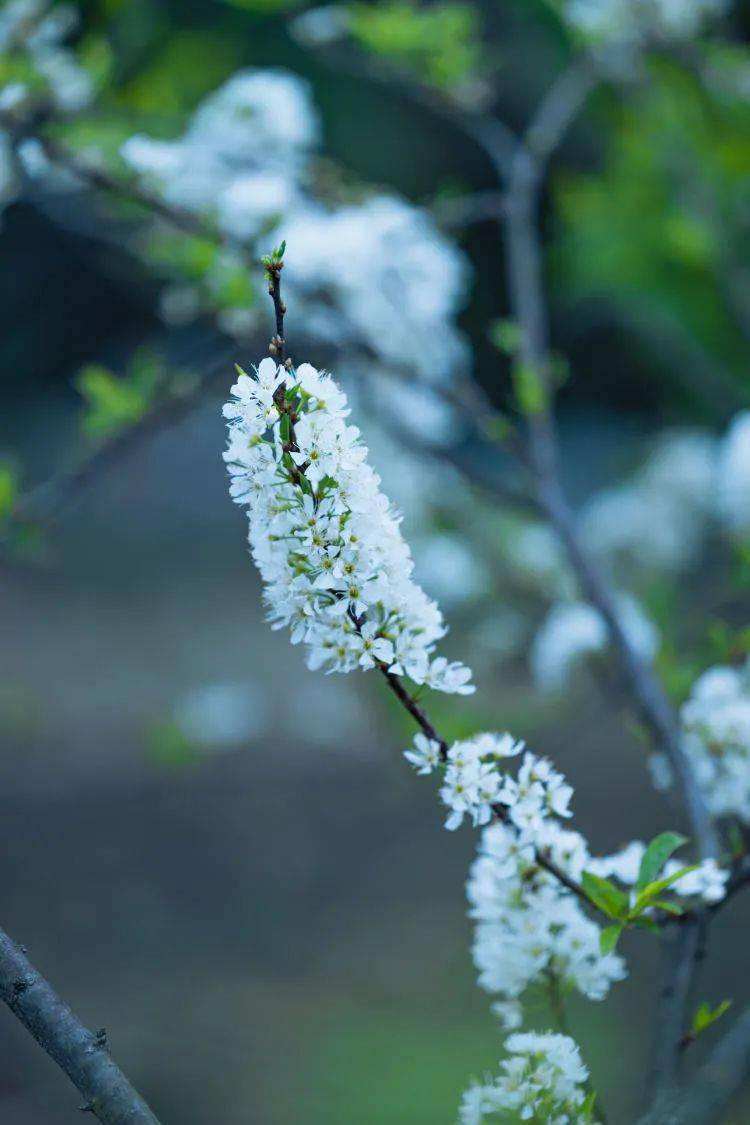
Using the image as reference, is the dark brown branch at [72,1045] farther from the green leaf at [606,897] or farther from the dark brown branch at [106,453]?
the dark brown branch at [106,453]

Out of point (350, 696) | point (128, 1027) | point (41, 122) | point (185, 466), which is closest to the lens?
point (41, 122)

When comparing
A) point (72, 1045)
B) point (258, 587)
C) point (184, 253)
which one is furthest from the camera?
point (258, 587)

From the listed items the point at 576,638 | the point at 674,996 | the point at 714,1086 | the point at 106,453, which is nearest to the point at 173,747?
the point at 576,638

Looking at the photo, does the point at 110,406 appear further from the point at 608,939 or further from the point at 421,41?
the point at 608,939

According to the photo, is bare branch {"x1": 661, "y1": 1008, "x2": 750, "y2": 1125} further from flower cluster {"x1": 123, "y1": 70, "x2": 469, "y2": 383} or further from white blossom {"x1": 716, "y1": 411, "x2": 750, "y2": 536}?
white blossom {"x1": 716, "y1": 411, "x2": 750, "y2": 536}

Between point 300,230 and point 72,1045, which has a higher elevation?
point 300,230

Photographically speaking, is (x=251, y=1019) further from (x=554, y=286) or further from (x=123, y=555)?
(x=554, y=286)

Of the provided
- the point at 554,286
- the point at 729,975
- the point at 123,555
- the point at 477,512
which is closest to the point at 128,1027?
the point at 729,975
